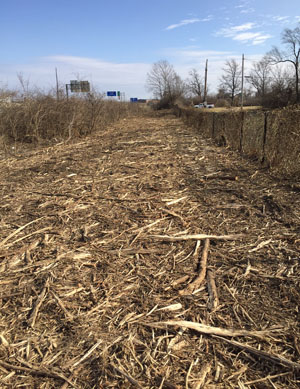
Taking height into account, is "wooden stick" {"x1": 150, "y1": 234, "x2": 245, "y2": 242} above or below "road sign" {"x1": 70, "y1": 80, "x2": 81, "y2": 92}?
below

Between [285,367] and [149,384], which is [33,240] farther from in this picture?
[285,367]

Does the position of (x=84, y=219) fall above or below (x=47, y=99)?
below

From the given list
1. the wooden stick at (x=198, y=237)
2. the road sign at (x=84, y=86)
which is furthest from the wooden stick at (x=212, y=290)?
the road sign at (x=84, y=86)

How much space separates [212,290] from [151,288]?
519 mm

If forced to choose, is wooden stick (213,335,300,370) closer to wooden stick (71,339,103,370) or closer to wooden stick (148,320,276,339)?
wooden stick (148,320,276,339)

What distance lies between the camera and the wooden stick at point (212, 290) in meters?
2.31

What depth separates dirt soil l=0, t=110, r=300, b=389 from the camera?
5.86 ft

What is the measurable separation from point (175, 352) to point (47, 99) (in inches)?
563

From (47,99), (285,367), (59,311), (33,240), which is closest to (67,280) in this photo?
(59,311)

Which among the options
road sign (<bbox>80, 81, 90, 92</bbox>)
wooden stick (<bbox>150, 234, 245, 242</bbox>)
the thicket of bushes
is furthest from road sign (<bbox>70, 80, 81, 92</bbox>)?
wooden stick (<bbox>150, 234, 245, 242</bbox>)

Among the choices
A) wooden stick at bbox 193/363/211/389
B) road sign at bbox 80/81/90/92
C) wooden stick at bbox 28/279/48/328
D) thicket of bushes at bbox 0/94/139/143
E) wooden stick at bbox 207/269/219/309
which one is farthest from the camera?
road sign at bbox 80/81/90/92

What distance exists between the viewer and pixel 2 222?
4.00m

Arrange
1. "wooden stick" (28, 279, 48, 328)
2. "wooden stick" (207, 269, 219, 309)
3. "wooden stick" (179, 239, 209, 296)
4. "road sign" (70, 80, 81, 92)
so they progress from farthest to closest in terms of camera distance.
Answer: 1. "road sign" (70, 80, 81, 92)
2. "wooden stick" (179, 239, 209, 296)
3. "wooden stick" (207, 269, 219, 309)
4. "wooden stick" (28, 279, 48, 328)

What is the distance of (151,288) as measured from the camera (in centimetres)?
254
